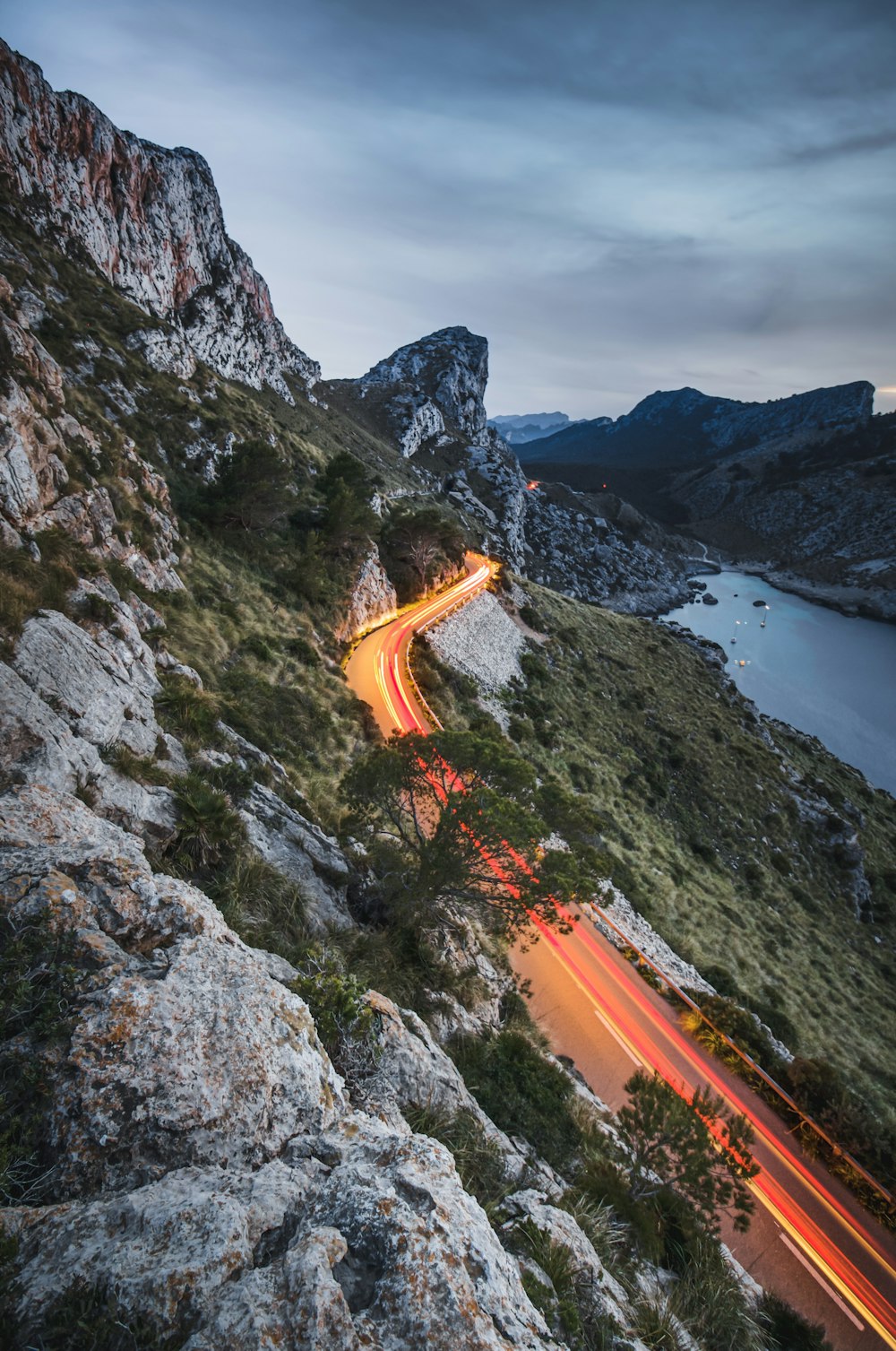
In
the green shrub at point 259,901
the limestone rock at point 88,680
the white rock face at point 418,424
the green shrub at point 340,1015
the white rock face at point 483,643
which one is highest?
the white rock face at point 418,424

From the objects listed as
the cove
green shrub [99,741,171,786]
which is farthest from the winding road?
the cove

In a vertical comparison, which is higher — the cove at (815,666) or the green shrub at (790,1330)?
the cove at (815,666)

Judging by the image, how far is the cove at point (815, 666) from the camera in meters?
76.5

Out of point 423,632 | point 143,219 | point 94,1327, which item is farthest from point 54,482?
point 143,219

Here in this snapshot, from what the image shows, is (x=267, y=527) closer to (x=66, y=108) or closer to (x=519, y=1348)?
(x=519, y=1348)

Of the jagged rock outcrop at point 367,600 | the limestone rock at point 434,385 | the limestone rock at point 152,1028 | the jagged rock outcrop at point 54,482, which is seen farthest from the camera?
the limestone rock at point 434,385

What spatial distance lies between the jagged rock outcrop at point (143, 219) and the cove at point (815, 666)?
295ft

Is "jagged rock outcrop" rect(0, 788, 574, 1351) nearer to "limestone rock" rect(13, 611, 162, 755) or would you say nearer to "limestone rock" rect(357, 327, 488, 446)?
"limestone rock" rect(13, 611, 162, 755)

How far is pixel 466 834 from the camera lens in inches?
479

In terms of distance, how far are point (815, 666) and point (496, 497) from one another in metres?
74.2

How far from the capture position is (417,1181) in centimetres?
421

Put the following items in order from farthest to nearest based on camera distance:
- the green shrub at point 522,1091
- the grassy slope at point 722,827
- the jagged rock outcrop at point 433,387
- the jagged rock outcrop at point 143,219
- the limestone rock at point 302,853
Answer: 1. the jagged rock outcrop at point 433,387
2. the jagged rock outcrop at point 143,219
3. the grassy slope at point 722,827
4. the limestone rock at point 302,853
5. the green shrub at point 522,1091

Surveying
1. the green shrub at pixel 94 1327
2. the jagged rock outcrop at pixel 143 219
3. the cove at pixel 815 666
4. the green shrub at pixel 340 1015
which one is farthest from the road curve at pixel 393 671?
the cove at pixel 815 666

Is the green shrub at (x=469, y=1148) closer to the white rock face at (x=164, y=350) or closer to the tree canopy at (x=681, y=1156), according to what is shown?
the tree canopy at (x=681, y=1156)
